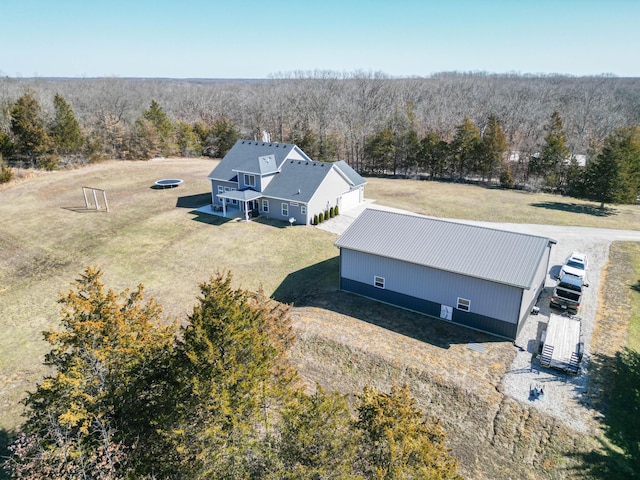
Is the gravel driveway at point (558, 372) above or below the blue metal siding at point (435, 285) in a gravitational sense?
below

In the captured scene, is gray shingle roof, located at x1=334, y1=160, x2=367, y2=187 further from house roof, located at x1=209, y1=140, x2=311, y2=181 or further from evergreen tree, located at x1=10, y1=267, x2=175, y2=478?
evergreen tree, located at x1=10, y1=267, x2=175, y2=478

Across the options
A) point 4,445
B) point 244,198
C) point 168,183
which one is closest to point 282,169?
point 244,198

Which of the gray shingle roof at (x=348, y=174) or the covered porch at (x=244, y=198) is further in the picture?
the gray shingle roof at (x=348, y=174)

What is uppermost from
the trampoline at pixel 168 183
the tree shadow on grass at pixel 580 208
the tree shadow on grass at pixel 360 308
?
the trampoline at pixel 168 183

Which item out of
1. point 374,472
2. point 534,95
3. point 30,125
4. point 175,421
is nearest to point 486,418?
point 374,472

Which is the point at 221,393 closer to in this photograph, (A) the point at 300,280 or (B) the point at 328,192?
(A) the point at 300,280

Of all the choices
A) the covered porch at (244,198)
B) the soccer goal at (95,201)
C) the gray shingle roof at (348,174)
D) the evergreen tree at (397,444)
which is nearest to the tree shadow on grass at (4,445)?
the evergreen tree at (397,444)

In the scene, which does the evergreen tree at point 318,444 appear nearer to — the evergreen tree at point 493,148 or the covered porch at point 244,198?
the covered porch at point 244,198
